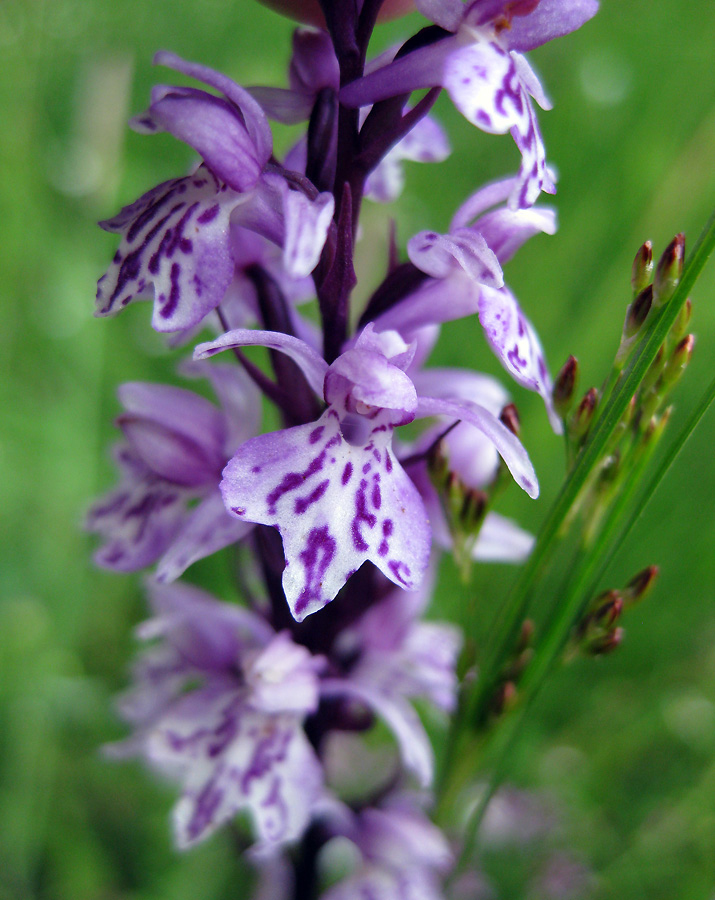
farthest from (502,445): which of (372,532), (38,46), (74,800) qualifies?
(38,46)

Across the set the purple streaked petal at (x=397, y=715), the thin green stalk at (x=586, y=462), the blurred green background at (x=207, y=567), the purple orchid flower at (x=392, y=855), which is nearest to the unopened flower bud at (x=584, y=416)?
→ the thin green stalk at (x=586, y=462)

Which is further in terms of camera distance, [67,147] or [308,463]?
[67,147]

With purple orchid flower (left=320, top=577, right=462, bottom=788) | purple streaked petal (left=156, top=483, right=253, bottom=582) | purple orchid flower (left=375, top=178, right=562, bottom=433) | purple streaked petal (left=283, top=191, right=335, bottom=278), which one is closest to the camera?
purple streaked petal (left=283, top=191, right=335, bottom=278)

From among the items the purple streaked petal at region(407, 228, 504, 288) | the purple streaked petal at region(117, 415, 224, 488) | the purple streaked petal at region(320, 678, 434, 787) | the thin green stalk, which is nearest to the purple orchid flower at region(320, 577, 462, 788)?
the purple streaked petal at region(320, 678, 434, 787)

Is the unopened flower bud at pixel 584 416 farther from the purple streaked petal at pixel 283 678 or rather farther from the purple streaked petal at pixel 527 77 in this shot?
the purple streaked petal at pixel 283 678

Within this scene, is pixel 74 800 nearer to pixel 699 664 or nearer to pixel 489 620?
pixel 489 620

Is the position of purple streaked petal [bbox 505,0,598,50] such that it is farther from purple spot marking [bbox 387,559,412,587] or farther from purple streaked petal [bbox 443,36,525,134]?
purple spot marking [bbox 387,559,412,587]

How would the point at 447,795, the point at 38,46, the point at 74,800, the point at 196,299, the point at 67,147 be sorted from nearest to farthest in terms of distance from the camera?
the point at 196,299
the point at 447,795
the point at 74,800
the point at 38,46
the point at 67,147
